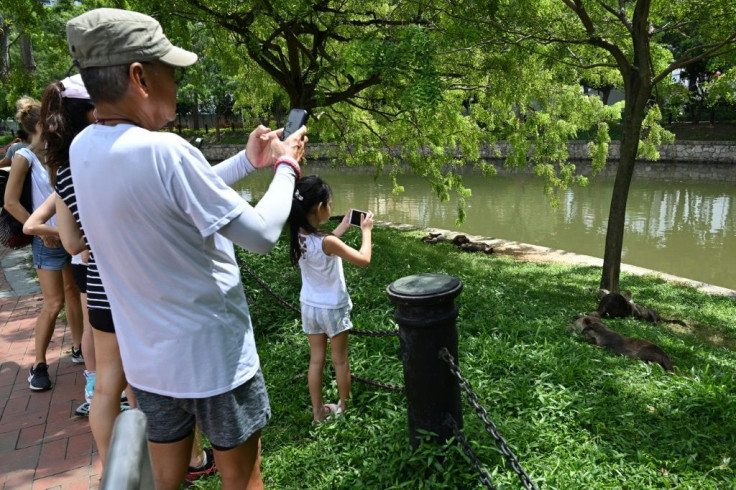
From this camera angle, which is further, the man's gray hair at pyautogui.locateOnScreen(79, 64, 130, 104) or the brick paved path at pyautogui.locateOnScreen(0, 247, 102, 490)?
the brick paved path at pyautogui.locateOnScreen(0, 247, 102, 490)

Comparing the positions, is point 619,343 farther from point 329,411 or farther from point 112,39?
point 112,39

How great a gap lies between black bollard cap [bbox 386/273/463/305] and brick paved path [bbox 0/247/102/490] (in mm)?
1946

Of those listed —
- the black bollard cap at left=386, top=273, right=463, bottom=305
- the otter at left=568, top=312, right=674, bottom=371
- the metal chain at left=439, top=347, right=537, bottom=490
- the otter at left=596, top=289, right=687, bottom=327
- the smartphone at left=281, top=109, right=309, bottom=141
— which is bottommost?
the otter at left=596, top=289, right=687, bottom=327

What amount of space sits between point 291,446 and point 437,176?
330 inches

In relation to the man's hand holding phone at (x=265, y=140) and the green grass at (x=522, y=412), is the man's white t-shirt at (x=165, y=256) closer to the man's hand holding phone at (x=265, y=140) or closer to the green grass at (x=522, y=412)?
the man's hand holding phone at (x=265, y=140)

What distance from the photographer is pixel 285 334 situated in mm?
4934

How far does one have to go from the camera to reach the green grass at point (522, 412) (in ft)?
9.17

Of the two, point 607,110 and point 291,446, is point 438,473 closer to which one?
point 291,446

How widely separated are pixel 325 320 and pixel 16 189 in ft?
7.56

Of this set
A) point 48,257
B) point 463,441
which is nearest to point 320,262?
point 463,441

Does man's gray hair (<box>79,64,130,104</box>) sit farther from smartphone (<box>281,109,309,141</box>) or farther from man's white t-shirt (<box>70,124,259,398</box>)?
smartphone (<box>281,109,309,141</box>)

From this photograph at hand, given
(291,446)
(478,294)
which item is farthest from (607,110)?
(291,446)

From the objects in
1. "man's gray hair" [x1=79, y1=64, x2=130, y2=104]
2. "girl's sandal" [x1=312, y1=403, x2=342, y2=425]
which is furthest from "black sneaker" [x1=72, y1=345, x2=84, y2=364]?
"man's gray hair" [x1=79, y1=64, x2=130, y2=104]

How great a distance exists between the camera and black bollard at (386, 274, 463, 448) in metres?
2.52
